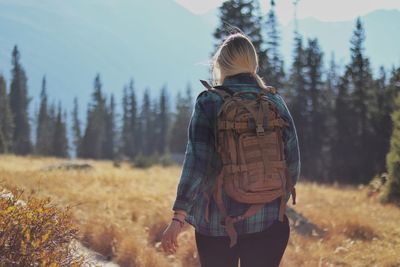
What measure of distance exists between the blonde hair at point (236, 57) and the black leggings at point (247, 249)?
2.68ft

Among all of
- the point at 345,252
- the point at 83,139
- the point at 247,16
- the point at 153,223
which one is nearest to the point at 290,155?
the point at 345,252

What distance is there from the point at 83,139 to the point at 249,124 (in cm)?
7901

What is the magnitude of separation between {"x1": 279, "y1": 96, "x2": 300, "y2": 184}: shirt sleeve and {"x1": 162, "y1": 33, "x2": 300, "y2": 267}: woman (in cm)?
8

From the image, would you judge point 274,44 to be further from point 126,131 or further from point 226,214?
point 126,131

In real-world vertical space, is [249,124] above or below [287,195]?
above

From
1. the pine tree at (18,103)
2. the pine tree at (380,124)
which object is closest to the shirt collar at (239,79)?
the pine tree at (380,124)

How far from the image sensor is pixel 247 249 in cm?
288

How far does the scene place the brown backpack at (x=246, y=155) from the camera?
2.73 metres

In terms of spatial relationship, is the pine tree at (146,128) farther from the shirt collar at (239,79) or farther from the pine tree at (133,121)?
the shirt collar at (239,79)

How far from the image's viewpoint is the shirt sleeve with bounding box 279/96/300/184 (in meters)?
3.03

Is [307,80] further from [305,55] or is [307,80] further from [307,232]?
[307,232]

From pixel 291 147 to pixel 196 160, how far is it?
604 millimetres

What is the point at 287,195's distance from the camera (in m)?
2.97

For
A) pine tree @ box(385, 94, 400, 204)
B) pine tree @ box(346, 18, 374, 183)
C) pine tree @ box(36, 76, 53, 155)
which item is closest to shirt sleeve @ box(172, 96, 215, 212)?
pine tree @ box(385, 94, 400, 204)
